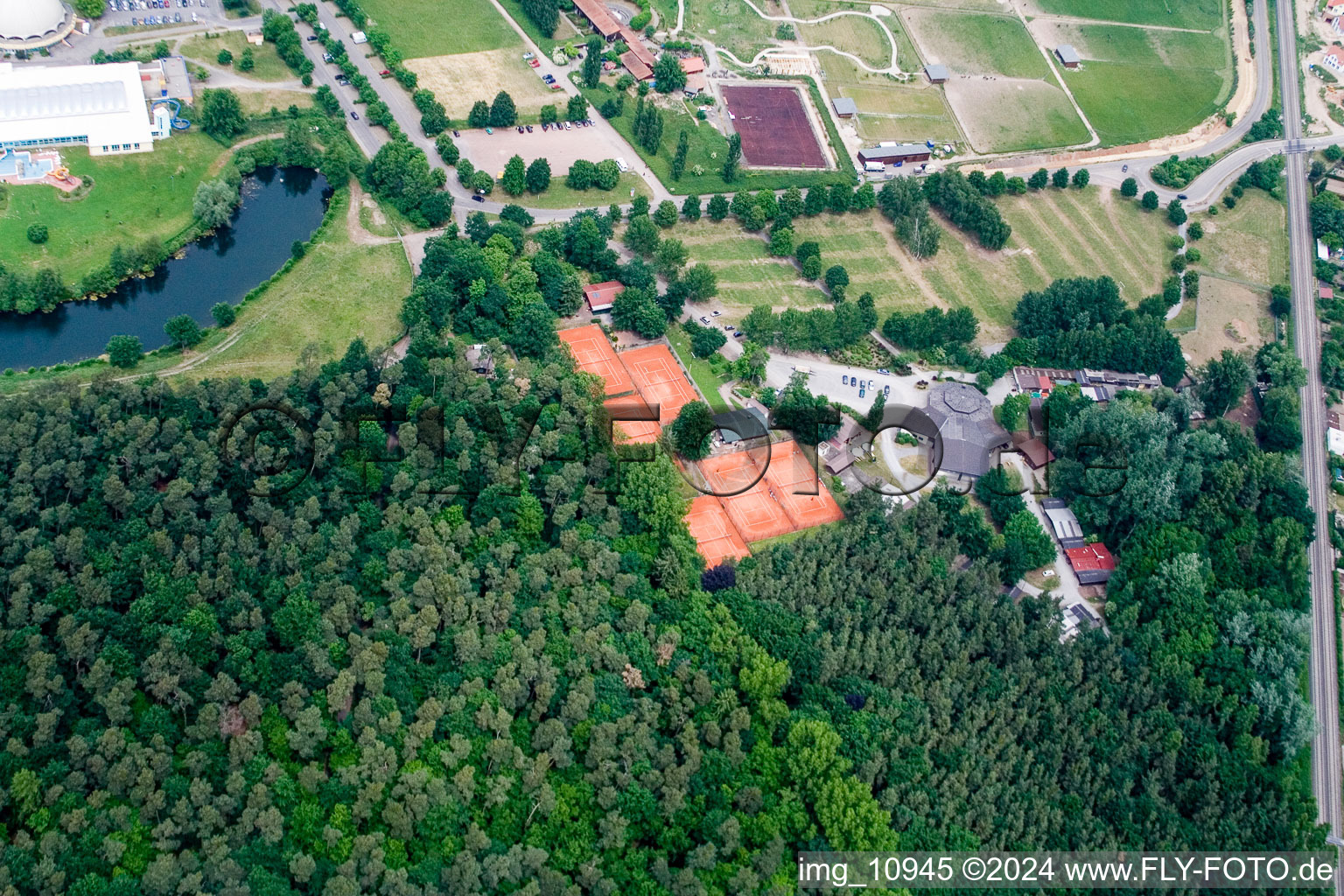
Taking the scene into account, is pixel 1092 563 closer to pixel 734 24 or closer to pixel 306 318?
pixel 306 318

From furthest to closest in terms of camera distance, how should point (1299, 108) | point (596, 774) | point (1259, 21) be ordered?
point (1259, 21) < point (1299, 108) < point (596, 774)

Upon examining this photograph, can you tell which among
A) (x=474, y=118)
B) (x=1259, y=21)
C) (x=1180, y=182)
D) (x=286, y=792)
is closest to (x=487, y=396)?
(x=286, y=792)

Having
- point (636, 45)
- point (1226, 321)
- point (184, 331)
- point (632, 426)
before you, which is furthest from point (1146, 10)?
point (184, 331)

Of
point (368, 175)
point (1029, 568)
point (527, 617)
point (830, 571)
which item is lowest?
point (1029, 568)

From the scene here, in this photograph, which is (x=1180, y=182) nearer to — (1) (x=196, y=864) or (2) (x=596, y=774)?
(2) (x=596, y=774)

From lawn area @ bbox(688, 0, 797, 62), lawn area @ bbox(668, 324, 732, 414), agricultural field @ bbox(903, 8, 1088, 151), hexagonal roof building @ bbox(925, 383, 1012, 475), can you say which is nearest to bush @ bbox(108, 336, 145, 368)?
lawn area @ bbox(668, 324, 732, 414)

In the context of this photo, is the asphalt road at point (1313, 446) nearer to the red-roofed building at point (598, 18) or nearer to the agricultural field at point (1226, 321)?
the agricultural field at point (1226, 321)
